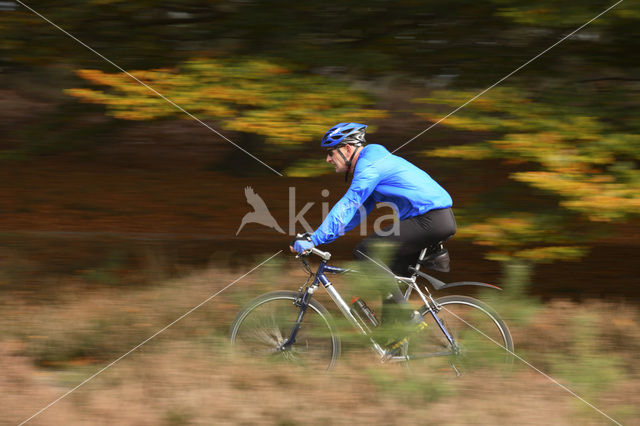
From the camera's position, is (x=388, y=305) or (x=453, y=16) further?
(x=453, y=16)

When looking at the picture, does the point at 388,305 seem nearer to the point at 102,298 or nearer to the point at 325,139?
the point at 325,139

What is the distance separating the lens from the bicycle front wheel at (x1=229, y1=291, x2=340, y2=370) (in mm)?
4652

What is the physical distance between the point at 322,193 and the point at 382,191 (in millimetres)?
4167

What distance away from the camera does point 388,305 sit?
4.32 metres

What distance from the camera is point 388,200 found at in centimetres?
465

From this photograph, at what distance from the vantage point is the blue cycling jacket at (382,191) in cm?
434

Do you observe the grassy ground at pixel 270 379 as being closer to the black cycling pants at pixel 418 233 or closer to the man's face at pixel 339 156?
the black cycling pants at pixel 418 233

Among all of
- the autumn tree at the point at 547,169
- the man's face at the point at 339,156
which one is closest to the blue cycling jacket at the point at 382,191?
the man's face at the point at 339,156

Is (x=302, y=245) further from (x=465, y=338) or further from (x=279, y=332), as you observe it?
(x=465, y=338)

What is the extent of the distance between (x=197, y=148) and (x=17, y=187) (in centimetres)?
267

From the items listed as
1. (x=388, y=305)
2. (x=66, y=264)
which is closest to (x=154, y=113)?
(x=66, y=264)

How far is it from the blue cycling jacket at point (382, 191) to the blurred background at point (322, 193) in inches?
27.1

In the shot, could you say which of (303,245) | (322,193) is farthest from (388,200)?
(322,193)

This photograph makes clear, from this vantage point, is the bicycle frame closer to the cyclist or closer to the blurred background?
the cyclist
